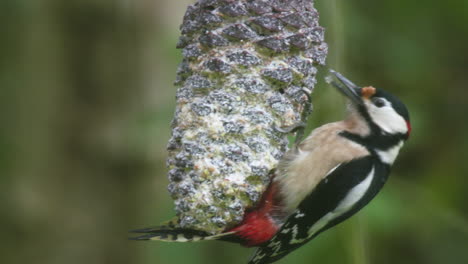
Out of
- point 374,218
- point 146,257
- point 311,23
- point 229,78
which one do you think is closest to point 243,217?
point 229,78

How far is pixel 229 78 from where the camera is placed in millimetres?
2172

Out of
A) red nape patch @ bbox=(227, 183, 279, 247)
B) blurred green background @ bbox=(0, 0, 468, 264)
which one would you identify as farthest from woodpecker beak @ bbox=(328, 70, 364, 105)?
blurred green background @ bbox=(0, 0, 468, 264)

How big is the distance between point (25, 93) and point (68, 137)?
0.34 meters

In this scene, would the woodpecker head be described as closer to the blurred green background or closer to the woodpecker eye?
the woodpecker eye

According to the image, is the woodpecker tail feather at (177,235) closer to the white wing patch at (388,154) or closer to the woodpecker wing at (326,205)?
the woodpecker wing at (326,205)

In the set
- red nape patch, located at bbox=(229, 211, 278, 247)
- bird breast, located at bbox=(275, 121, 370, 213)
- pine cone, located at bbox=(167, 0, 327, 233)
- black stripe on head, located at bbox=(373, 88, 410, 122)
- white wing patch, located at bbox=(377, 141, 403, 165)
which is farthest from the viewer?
white wing patch, located at bbox=(377, 141, 403, 165)

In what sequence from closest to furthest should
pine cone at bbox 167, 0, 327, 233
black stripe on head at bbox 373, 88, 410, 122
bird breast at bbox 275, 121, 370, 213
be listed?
1. pine cone at bbox 167, 0, 327, 233
2. bird breast at bbox 275, 121, 370, 213
3. black stripe on head at bbox 373, 88, 410, 122

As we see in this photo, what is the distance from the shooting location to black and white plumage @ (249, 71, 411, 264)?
2.42 meters

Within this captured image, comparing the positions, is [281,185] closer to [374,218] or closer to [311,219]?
[311,219]

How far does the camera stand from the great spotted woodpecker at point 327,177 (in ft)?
7.64

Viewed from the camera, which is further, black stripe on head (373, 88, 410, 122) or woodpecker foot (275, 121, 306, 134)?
black stripe on head (373, 88, 410, 122)

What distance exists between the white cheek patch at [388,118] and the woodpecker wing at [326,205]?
0.47 feet

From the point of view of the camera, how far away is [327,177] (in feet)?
8.30

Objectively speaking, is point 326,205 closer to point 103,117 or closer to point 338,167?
point 338,167
